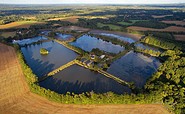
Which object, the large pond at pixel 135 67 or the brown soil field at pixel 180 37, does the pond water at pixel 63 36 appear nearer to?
the large pond at pixel 135 67

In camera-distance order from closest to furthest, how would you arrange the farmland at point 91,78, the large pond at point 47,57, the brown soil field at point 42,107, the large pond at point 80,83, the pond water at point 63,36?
the brown soil field at point 42,107 < the farmland at point 91,78 < the large pond at point 80,83 < the large pond at point 47,57 < the pond water at point 63,36

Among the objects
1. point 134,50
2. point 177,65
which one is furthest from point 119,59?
point 177,65

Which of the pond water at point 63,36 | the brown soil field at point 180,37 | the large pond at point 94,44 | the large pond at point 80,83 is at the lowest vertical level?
the large pond at point 80,83

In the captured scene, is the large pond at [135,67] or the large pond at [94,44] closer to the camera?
the large pond at [135,67]

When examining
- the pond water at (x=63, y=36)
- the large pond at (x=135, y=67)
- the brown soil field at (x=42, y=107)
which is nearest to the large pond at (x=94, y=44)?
the pond water at (x=63, y=36)

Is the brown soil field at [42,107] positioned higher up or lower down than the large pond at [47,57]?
lower down

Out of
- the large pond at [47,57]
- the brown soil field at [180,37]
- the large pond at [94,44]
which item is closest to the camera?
the large pond at [47,57]
